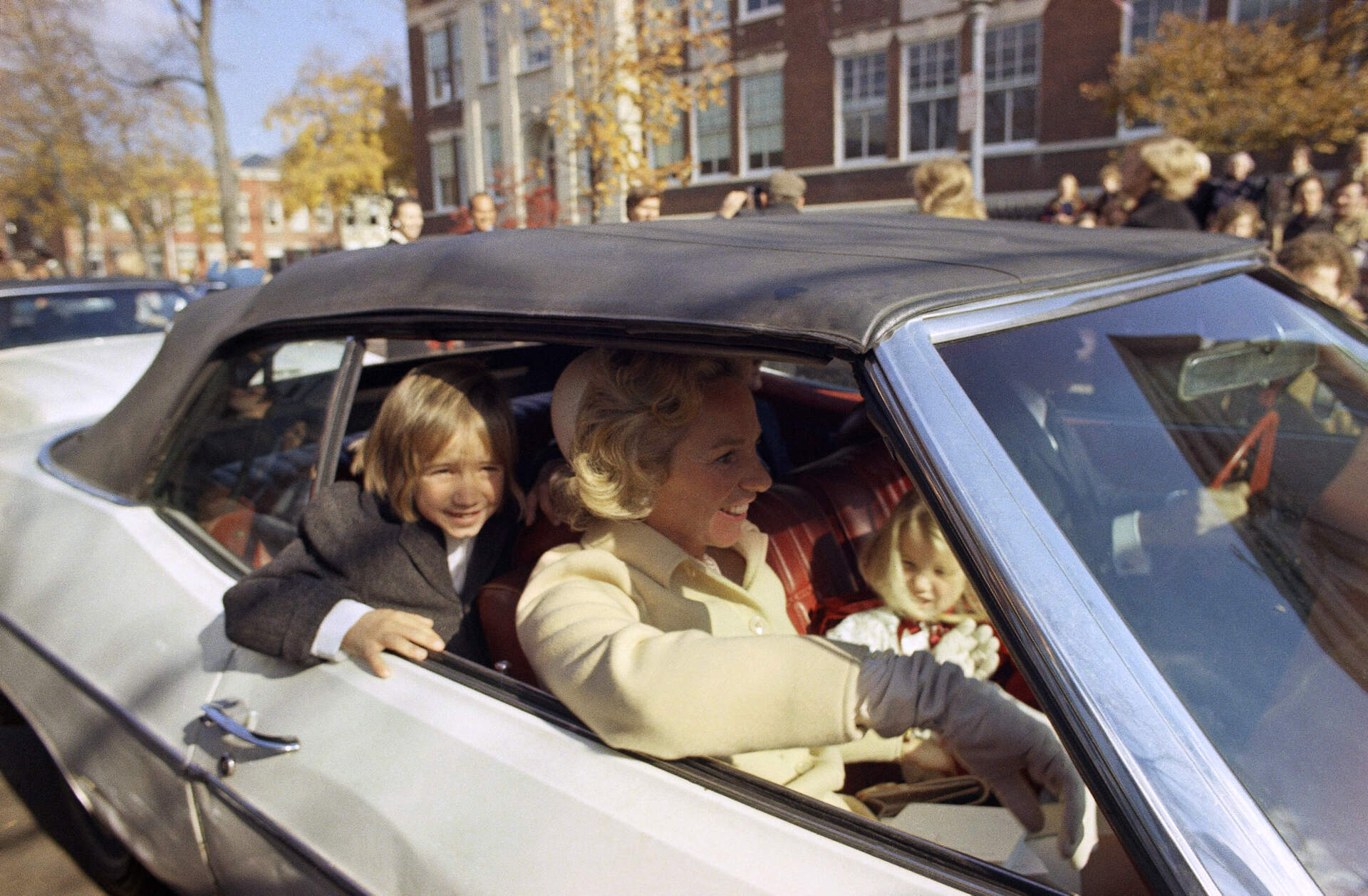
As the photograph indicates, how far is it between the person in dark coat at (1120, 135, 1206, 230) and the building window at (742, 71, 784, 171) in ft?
49.2

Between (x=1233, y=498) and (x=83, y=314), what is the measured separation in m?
6.56

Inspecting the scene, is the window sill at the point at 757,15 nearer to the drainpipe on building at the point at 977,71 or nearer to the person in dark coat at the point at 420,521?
the drainpipe on building at the point at 977,71

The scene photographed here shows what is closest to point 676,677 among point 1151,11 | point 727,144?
point 1151,11

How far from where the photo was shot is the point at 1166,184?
4598 millimetres

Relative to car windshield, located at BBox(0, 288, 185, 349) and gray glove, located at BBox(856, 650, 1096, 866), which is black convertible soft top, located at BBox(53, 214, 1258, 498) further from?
car windshield, located at BBox(0, 288, 185, 349)

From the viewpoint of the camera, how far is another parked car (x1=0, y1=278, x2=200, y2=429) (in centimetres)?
398

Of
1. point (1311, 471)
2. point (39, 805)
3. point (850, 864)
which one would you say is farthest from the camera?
point (39, 805)

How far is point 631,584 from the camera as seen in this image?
1466 mm

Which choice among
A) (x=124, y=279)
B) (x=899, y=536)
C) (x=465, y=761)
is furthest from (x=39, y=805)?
(x=124, y=279)

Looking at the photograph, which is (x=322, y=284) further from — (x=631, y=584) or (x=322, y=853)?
(x=322, y=853)

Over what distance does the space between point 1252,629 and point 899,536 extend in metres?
0.81

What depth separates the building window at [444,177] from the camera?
26.7 metres

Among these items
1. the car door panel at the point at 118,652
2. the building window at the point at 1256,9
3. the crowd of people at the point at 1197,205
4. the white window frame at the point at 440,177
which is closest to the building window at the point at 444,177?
the white window frame at the point at 440,177

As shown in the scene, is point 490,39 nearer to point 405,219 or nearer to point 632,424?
point 405,219
